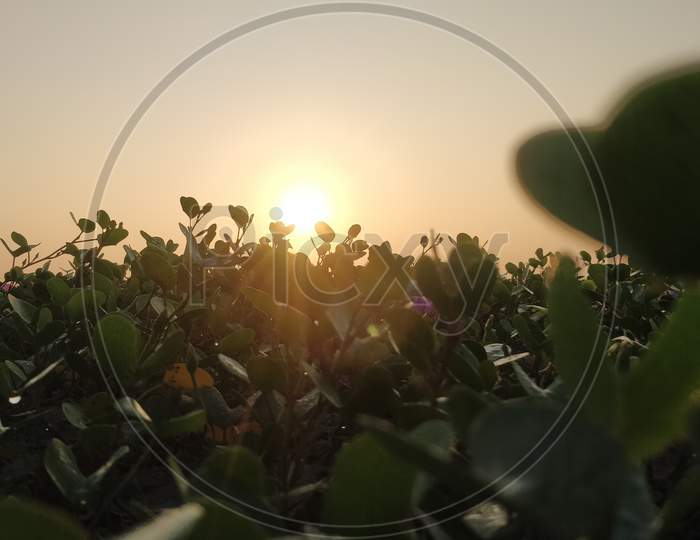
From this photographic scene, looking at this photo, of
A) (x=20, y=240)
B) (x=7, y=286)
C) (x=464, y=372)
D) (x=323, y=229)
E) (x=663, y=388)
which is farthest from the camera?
(x=20, y=240)

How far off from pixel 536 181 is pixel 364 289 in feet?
1.69

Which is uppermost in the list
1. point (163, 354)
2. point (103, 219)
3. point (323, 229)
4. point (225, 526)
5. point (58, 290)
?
point (103, 219)

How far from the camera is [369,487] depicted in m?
0.64

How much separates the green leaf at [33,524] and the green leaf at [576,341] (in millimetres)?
488

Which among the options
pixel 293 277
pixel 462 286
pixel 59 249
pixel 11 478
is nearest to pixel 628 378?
pixel 462 286

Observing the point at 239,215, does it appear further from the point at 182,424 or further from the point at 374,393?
the point at 374,393

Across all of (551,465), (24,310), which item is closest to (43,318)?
(24,310)

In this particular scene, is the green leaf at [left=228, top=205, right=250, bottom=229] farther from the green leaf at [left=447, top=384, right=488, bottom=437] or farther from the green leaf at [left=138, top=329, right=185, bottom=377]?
the green leaf at [left=447, top=384, right=488, bottom=437]

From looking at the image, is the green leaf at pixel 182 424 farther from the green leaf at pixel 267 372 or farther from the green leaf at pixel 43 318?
the green leaf at pixel 43 318

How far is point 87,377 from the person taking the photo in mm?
1675

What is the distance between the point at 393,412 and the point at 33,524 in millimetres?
558

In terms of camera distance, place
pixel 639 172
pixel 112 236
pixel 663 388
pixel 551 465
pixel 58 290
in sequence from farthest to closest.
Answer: pixel 112 236, pixel 58 290, pixel 663 388, pixel 639 172, pixel 551 465

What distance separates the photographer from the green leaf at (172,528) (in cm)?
52

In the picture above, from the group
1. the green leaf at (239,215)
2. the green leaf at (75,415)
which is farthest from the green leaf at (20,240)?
the green leaf at (75,415)
